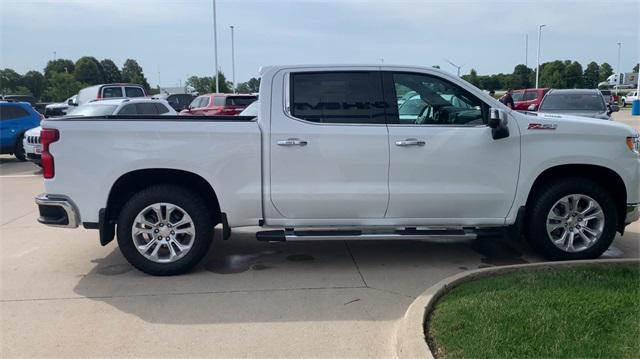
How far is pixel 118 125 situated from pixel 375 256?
295 cm

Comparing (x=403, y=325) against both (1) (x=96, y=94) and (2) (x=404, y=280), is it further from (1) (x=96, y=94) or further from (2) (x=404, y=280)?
(1) (x=96, y=94)

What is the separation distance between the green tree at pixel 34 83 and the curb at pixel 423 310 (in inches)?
2718

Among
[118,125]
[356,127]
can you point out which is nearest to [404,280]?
[356,127]

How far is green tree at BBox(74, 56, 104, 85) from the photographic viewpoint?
70250mm

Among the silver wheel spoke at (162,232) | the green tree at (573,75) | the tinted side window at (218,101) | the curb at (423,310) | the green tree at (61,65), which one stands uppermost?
the green tree at (61,65)

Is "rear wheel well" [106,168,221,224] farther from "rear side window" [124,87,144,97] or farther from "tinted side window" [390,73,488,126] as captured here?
"rear side window" [124,87,144,97]

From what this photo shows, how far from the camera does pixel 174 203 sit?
502 centimetres

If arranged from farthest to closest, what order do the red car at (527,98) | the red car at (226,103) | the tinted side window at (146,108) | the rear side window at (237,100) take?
the red car at (527,98)
the rear side window at (237,100)
the red car at (226,103)
the tinted side window at (146,108)

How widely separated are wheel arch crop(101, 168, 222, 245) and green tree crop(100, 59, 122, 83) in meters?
79.4

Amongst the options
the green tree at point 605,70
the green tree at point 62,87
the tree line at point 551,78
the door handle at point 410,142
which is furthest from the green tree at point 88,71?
the green tree at point 605,70

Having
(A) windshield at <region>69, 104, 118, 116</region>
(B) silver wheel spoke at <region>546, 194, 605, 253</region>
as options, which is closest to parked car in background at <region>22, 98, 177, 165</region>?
(A) windshield at <region>69, 104, 118, 116</region>

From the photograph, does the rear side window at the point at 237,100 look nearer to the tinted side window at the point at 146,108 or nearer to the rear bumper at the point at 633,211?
the tinted side window at the point at 146,108

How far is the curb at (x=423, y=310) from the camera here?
3449 mm

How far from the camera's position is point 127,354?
3623mm
